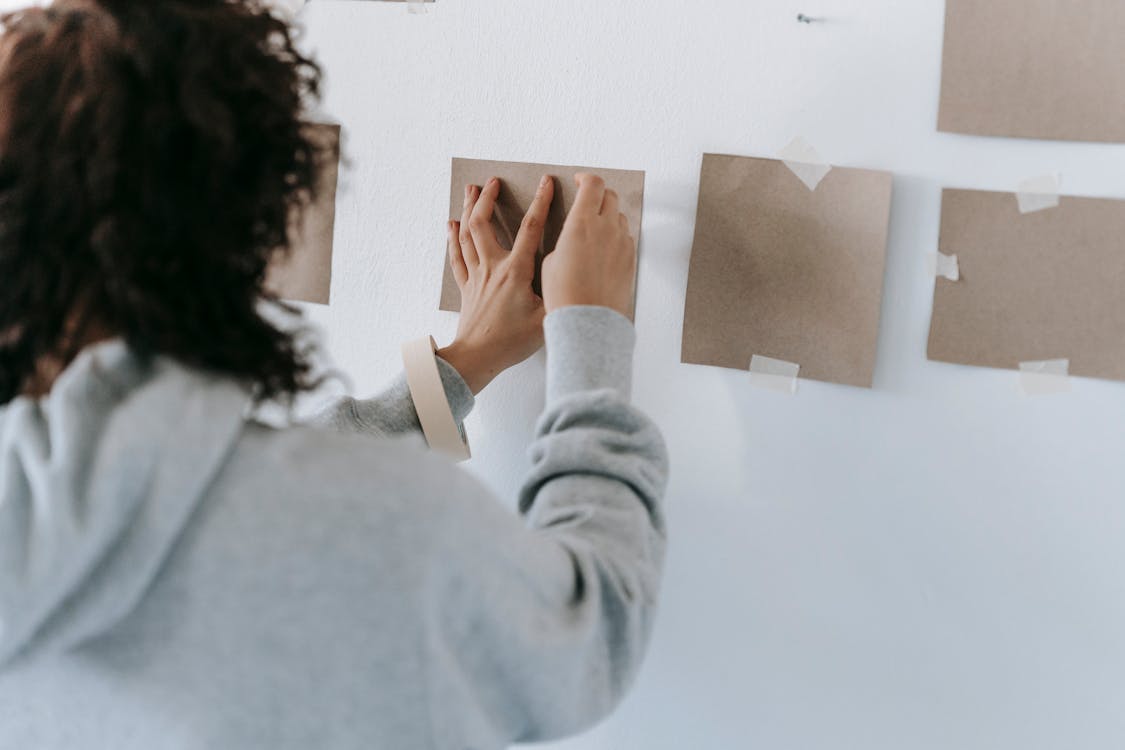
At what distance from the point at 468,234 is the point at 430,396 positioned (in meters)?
0.16

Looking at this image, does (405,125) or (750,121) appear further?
(405,125)

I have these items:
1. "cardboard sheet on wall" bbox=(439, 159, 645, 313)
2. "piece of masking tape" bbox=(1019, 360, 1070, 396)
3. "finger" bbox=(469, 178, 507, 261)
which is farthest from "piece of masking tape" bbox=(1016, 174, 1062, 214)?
"finger" bbox=(469, 178, 507, 261)

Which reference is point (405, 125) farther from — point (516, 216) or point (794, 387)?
point (794, 387)

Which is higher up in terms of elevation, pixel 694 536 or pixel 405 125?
pixel 405 125

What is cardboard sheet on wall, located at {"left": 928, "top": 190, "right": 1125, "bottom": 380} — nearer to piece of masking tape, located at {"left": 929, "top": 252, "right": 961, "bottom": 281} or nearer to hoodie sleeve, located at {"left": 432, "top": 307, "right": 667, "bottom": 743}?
piece of masking tape, located at {"left": 929, "top": 252, "right": 961, "bottom": 281}

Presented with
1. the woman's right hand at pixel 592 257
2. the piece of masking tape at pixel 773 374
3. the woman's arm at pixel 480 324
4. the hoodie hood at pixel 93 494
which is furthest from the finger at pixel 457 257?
the hoodie hood at pixel 93 494

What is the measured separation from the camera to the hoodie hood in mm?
426

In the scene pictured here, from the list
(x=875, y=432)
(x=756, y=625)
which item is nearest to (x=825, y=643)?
(x=756, y=625)

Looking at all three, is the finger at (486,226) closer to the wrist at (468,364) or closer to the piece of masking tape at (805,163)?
the wrist at (468,364)

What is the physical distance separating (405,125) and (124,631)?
A: 55 cm

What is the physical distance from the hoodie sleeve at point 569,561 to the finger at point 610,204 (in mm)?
119

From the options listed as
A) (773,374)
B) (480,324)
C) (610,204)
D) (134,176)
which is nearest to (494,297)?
(480,324)

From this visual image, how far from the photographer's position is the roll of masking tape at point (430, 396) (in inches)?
31.0

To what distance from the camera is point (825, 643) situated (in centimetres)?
75
